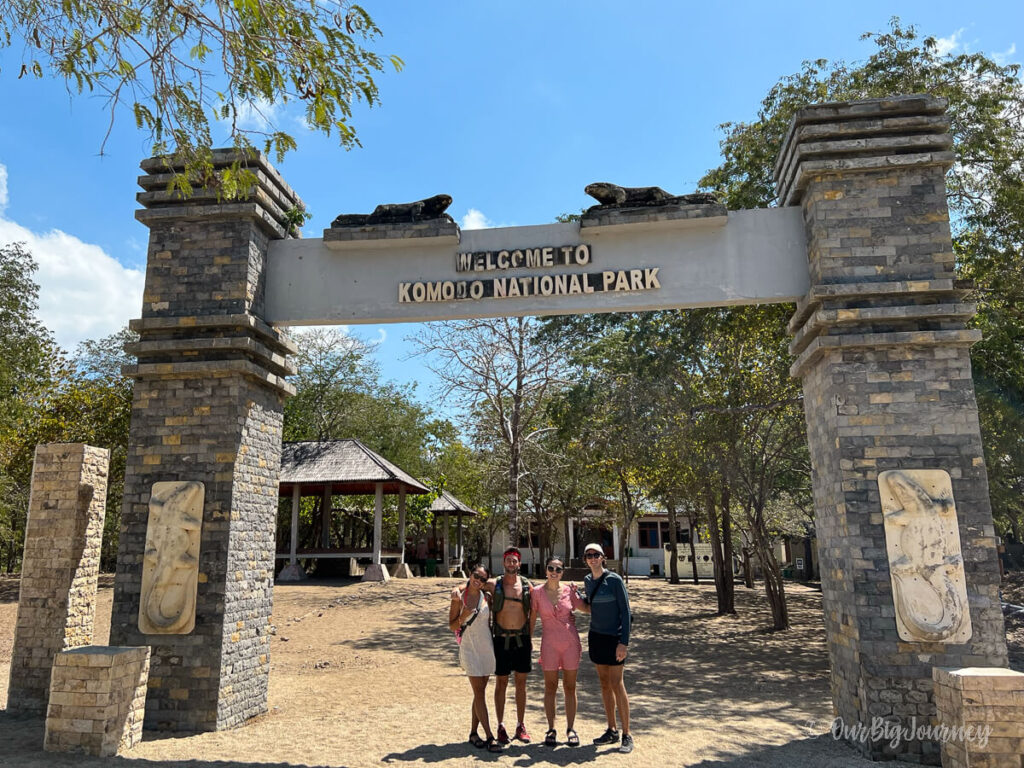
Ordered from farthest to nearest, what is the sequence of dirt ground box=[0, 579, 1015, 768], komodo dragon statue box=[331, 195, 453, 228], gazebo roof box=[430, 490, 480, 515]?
gazebo roof box=[430, 490, 480, 515] < komodo dragon statue box=[331, 195, 453, 228] < dirt ground box=[0, 579, 1015, 768]

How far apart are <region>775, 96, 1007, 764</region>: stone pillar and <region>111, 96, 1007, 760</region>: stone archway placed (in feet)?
0.06

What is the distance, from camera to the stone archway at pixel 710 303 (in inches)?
258

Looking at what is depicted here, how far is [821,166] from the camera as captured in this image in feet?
24.0

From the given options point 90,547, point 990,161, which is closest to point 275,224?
point 90,547

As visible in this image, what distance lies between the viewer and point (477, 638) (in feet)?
20.8

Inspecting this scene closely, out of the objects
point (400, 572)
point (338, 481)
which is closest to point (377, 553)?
point (400, 572)

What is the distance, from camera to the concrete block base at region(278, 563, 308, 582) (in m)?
20.7

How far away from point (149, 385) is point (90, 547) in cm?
225

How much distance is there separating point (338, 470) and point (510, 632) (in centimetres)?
1519

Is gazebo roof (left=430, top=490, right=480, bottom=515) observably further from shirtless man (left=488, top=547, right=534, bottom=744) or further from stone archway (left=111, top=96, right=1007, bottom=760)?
shirtless man (left=488, top=547, right=534, bottom=744)

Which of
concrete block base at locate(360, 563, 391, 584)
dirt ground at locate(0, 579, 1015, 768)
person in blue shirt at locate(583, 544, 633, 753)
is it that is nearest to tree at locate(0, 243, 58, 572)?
dirt ground at locate(0, 579, 1015, 768)

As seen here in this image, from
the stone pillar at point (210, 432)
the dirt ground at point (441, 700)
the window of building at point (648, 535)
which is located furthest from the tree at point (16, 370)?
the window of building at point (648, 535)

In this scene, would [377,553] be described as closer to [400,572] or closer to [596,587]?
[400,572]

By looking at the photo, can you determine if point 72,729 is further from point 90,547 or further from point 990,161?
point 990,161
